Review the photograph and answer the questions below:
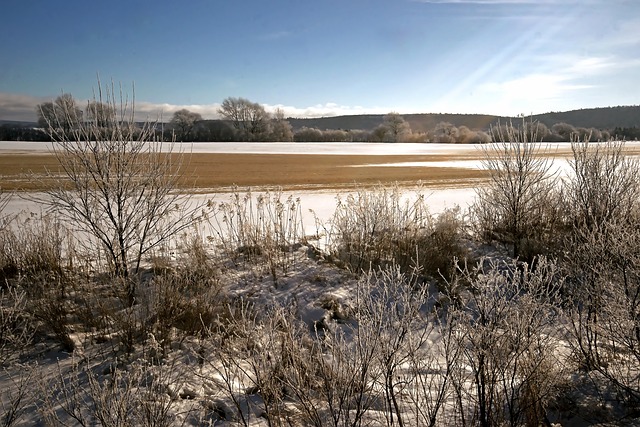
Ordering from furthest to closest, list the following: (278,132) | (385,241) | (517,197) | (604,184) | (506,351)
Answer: (278,132) < (517,197) < (604,184) < (385,241) < (506,351)

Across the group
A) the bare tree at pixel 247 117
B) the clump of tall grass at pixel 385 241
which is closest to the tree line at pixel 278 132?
the bare tree at pixel 247 117

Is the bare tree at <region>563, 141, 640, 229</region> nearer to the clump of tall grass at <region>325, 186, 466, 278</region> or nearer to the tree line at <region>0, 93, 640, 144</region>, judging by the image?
the clump of tall grass at <region>325, 186, 466, 278</region>

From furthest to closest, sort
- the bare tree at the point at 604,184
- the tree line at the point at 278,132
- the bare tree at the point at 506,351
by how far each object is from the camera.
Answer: the tree line at the point at 278,132 → the bare tree at the point at 604,184 → the bare tree at the point at 506,351

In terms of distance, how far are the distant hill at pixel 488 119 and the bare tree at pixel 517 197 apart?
101 meters

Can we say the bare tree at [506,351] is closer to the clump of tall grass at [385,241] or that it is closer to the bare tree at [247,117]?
the clump of tall grass at [385,241]

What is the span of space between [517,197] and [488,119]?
5869 inches

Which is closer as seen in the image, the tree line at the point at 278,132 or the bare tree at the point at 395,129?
the tree line at the point at 278,132

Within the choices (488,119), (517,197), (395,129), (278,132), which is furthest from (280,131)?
(488,119)

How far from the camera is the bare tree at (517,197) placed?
10477 millimetres

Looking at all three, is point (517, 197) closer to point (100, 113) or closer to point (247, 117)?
point (100, 113)

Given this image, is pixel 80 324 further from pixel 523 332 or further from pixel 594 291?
pixel 594 291

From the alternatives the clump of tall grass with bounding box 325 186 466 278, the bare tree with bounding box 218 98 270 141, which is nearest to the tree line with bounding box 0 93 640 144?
the bare tree with bounding box 218 98 270 141

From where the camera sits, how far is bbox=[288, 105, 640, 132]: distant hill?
123500mm

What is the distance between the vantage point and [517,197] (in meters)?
10.8
